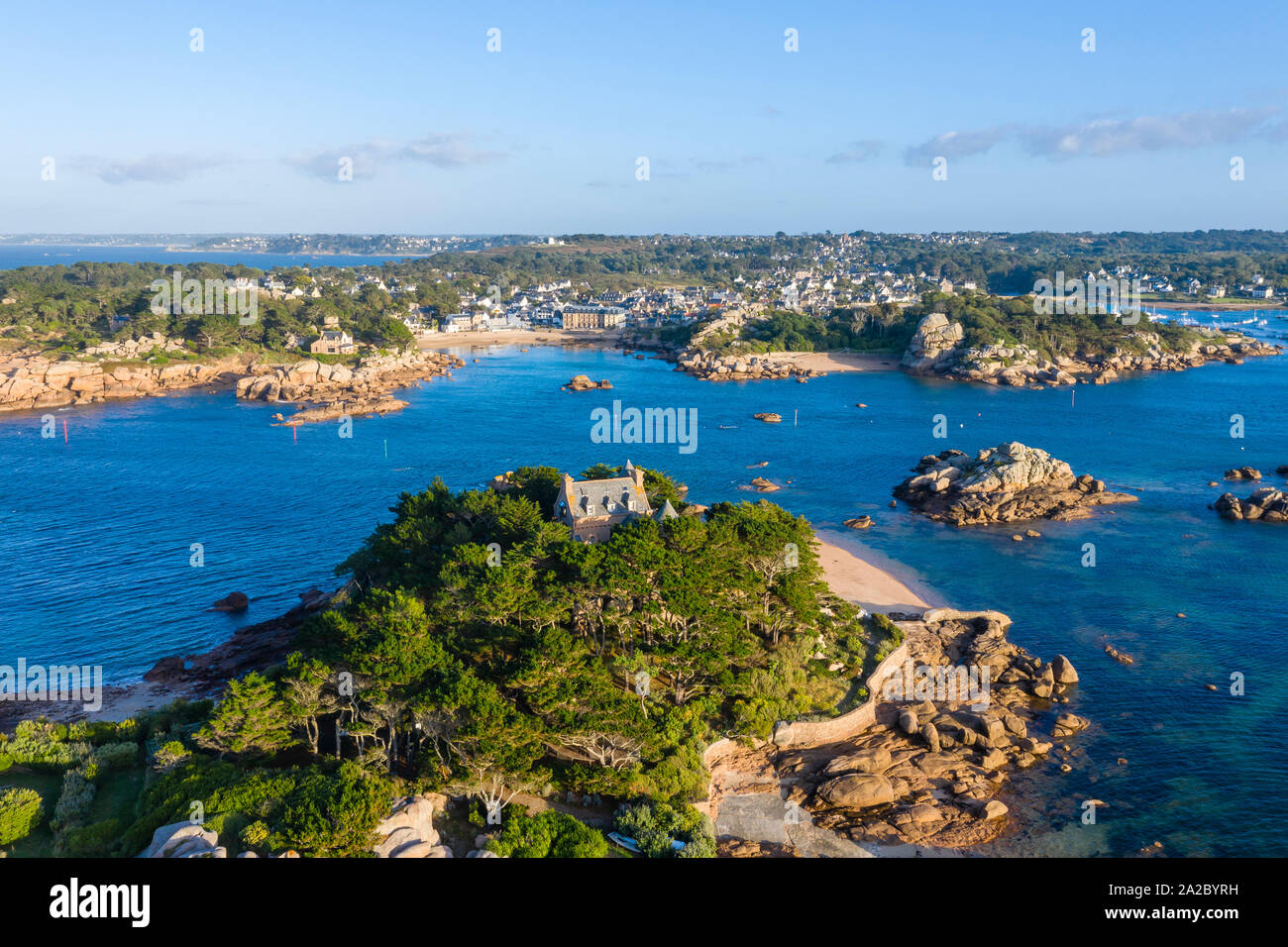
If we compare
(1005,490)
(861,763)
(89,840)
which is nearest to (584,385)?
(1005,490)

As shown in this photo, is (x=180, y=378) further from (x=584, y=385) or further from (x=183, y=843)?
(x=183, y=843)

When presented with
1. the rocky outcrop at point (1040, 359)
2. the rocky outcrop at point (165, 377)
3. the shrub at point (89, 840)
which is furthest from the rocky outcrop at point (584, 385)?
the shrub at point (89, 840)

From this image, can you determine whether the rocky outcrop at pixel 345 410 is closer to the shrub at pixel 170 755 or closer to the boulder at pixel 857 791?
the shrub at pixel 170 755

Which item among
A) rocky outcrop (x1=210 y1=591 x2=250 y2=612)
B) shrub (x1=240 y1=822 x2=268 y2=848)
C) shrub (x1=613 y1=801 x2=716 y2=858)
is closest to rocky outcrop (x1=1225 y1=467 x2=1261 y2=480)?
shrub (x1=613 y1=801 x2=716 y2=858)

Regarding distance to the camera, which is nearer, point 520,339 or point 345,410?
point 345,410

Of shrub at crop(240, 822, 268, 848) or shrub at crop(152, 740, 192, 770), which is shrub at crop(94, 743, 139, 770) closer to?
shrub at crop(152, 740, 192, 770)

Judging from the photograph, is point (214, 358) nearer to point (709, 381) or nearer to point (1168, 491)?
point (709, 381)
